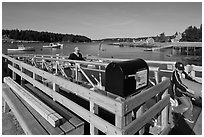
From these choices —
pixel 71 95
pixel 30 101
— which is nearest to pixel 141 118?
pixel 30 101

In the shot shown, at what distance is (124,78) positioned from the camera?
2350 mm

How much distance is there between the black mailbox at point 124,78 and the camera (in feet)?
7.75

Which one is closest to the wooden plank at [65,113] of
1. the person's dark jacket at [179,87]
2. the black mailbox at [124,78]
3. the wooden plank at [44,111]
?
the wooden plank at [44,111]

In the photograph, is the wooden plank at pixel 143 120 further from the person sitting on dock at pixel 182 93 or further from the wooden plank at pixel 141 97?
the person sitting on dock at pixel 182 93

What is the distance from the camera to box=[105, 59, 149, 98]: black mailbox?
7.75ft

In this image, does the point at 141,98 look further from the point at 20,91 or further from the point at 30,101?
the point at 20,91

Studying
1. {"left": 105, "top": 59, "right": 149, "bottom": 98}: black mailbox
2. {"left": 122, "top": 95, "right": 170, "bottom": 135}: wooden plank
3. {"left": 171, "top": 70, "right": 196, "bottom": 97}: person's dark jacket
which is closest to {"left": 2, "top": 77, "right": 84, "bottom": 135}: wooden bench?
{"left": 105, "top": 59, "right": 149, "bottom": 98}: black mailbox

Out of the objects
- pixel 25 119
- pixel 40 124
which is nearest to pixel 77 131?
pixel 40 124

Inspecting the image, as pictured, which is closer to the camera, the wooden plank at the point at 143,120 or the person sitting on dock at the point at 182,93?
the wooden plank at the point at 143,120

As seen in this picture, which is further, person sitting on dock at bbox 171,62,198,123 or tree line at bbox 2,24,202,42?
tree line at bbox 2,24,202,42

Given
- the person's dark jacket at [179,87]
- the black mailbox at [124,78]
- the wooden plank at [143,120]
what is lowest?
the wooden plank at [143,120]

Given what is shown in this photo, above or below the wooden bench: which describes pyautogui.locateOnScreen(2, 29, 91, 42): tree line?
above

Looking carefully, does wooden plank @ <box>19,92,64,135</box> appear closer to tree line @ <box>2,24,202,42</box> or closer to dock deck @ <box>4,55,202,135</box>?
dock deck @ <box>4,55,202,135</box>

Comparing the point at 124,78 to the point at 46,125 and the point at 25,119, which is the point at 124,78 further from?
the point at 25,119
